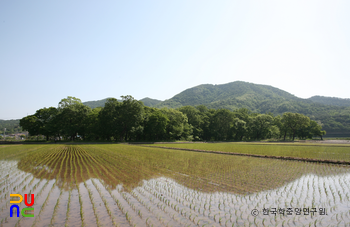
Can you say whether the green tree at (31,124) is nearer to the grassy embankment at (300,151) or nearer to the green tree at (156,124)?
the green tree at (156,124)

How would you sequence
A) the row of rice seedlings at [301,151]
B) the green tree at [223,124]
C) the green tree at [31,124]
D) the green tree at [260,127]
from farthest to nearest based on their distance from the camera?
the green tree at [260,127] → the green tree at [223,124] → the green tree at [31,124] → the row of rice seedlings at [301,151]

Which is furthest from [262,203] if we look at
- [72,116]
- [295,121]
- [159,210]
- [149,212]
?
[295,121]

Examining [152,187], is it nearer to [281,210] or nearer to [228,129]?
[281,210]

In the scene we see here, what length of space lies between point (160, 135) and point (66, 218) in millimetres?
70315

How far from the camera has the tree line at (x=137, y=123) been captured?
6612cm

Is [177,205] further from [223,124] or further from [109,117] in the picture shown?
[223,124]

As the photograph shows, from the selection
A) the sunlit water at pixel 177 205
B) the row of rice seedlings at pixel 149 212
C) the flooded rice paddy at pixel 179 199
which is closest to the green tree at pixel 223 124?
the flooded rice paddy at pixel 179 199

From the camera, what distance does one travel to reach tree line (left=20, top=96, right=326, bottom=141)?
66125 mm

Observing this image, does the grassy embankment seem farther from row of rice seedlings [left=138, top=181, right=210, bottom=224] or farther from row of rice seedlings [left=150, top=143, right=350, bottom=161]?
row of rice seedlings [left=138, top=181, right=210, bottom=224]

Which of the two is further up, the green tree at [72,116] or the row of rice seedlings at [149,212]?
the green tree at [72,116]

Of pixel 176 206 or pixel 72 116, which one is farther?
pixel 72 116

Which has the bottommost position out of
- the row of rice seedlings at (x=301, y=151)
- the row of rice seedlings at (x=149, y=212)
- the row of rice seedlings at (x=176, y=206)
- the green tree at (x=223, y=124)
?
the row of rice seedlings at (x=301, y=151)

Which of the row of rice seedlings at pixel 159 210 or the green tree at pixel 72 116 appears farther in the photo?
the green tree at pixel 72 116

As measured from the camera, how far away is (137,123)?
66.4 m
